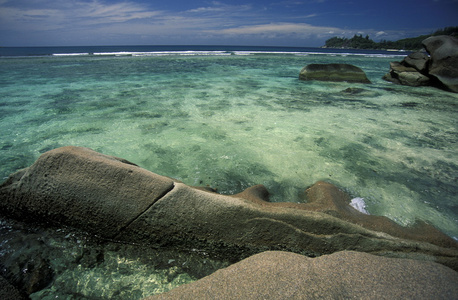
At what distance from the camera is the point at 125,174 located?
2.19 m

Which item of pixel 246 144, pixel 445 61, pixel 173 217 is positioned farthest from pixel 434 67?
pixel 173 217

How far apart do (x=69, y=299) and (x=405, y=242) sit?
2878mm

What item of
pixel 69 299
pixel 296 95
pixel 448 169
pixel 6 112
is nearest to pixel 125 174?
pixel 69 299

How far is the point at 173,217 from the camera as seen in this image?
83.9 inches

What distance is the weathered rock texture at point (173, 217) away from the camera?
81.7 inches

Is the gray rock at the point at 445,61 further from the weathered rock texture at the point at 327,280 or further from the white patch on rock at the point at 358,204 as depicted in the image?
the weathered rock texture at the point at 327,280

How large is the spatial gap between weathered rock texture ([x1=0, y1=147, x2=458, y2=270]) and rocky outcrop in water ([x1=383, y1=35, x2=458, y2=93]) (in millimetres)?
12486

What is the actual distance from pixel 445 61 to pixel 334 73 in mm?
4779

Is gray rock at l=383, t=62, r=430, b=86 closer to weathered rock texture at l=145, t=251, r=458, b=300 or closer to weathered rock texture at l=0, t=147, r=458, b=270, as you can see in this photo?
weathered rock texture at l=0, t=147, r=458, b=270

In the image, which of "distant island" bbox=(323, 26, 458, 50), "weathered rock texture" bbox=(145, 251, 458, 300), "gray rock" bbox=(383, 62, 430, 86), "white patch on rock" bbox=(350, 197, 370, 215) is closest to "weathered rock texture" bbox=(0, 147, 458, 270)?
"weathered rock texture" bbox=(145, 251, 458, 300)

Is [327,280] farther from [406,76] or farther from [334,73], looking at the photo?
[406,76]

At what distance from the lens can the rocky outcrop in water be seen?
1041 centimetres

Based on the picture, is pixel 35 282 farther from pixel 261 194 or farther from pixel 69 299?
pixel 261 194

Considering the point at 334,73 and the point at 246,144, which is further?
the point at 334,73
